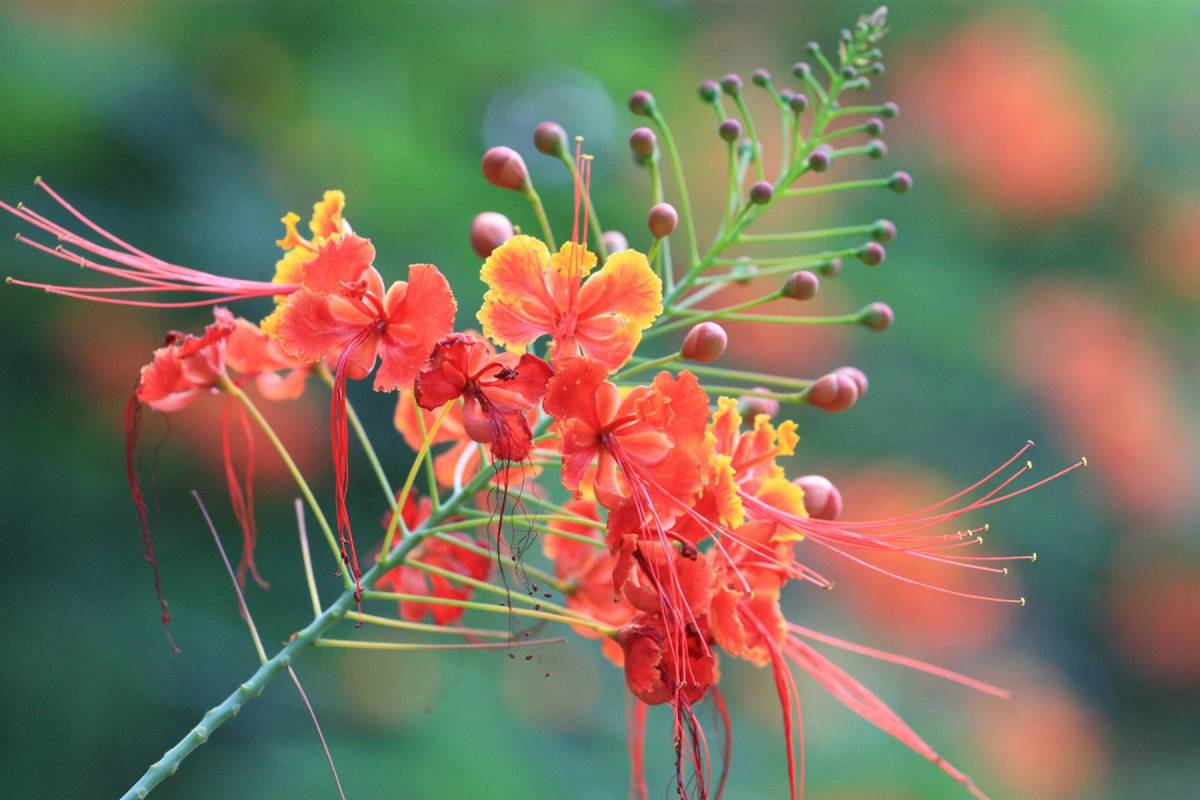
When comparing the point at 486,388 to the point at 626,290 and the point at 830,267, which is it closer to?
the point at 626,290

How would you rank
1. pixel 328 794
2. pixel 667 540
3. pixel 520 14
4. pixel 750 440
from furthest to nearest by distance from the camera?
pixel 520 14, pixel 328 794, pixel 750 440, pixel 667 540

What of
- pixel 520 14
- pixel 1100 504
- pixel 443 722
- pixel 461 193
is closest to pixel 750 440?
pixel 443 722

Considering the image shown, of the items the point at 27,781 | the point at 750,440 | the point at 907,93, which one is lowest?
the point at 27,781

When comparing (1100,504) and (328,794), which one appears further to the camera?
(1100,504)

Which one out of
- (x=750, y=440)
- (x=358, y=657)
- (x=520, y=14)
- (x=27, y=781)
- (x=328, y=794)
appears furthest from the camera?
(x=520, y=14)

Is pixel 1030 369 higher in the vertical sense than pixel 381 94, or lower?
higher

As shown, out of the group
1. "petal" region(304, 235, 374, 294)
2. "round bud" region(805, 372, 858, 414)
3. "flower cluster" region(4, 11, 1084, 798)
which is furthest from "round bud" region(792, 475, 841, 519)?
"petal" region(304, 235, 374, 294)

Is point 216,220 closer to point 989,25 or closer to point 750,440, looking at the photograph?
point 750,440
